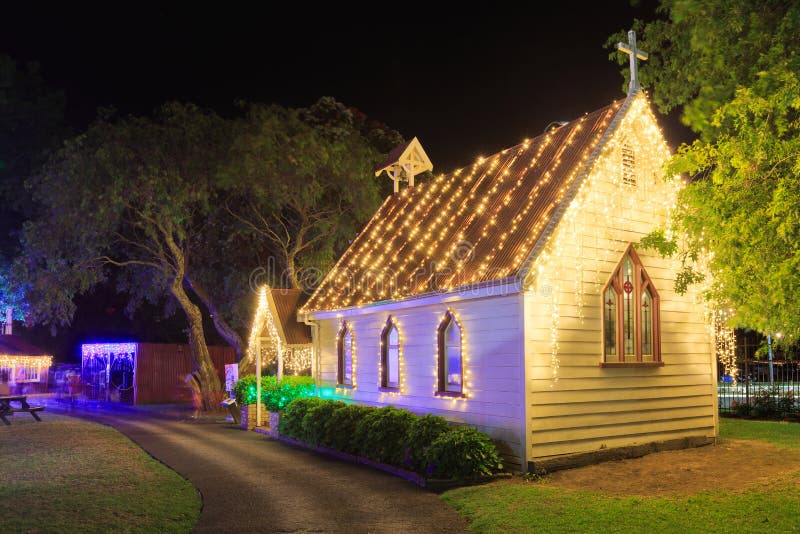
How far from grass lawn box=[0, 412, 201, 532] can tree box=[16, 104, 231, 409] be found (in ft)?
34.2

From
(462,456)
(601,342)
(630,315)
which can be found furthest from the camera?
(630,315)

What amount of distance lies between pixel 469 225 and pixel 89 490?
9.87 meters

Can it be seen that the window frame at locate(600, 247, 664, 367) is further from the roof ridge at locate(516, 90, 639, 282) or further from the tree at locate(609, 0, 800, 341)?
the roof ridge at locate(516, 90, 639, 282)

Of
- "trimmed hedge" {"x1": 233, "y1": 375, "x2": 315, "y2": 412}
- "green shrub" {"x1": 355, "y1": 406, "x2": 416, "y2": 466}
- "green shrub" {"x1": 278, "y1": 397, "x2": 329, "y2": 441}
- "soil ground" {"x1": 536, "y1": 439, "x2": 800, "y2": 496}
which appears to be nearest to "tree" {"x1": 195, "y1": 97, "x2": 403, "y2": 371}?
"trimmed hedge" {"x1": 233, "y1": 375, "x2": 315, "y2": 412}

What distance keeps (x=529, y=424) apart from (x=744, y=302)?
4.36 m

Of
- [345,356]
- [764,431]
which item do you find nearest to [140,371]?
[345,356]

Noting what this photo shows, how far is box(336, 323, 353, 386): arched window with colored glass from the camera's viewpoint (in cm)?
2025

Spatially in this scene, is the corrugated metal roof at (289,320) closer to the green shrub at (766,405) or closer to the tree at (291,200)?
the tree at (291,200)

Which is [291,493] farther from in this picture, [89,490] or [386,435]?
[89,490]

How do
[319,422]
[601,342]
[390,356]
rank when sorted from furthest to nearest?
[390,356] → [319,422] → [601,342]

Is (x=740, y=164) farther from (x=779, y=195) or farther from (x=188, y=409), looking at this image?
(x=188, y=409)

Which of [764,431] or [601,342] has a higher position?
[601,342]

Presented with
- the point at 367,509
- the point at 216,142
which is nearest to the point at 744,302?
the point at 367,509

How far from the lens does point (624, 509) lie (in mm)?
10375
